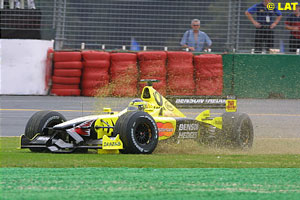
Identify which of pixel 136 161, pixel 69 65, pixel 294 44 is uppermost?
pixel 294 44

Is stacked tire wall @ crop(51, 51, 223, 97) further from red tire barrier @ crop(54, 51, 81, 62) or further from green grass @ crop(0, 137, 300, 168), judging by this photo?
green grass @ crop(0, 137, 300, 168)

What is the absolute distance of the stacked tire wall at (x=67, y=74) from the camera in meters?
17.7

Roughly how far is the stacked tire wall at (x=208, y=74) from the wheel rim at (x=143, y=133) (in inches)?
337

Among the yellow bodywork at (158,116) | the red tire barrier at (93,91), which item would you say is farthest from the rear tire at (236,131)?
the red tire barrier at (93,91)

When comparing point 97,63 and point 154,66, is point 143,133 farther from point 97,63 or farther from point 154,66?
point 97,63

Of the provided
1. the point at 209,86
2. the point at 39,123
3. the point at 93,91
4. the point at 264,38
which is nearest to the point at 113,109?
the point at 93,91

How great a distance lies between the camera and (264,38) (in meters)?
18.2

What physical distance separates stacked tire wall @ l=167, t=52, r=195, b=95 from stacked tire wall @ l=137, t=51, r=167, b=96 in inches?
→ 6.0

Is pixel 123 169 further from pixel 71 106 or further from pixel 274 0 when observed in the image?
pixel 274 0

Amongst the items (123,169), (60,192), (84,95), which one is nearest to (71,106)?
(84,95)

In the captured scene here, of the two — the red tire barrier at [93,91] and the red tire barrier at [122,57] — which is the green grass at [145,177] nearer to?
the red tire barrier at [93,91]

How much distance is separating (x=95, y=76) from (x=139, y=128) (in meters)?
9.13

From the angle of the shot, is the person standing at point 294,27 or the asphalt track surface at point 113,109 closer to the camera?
the asphalt track surface at point 113,109

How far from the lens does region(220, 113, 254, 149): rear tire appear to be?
10.0 m
